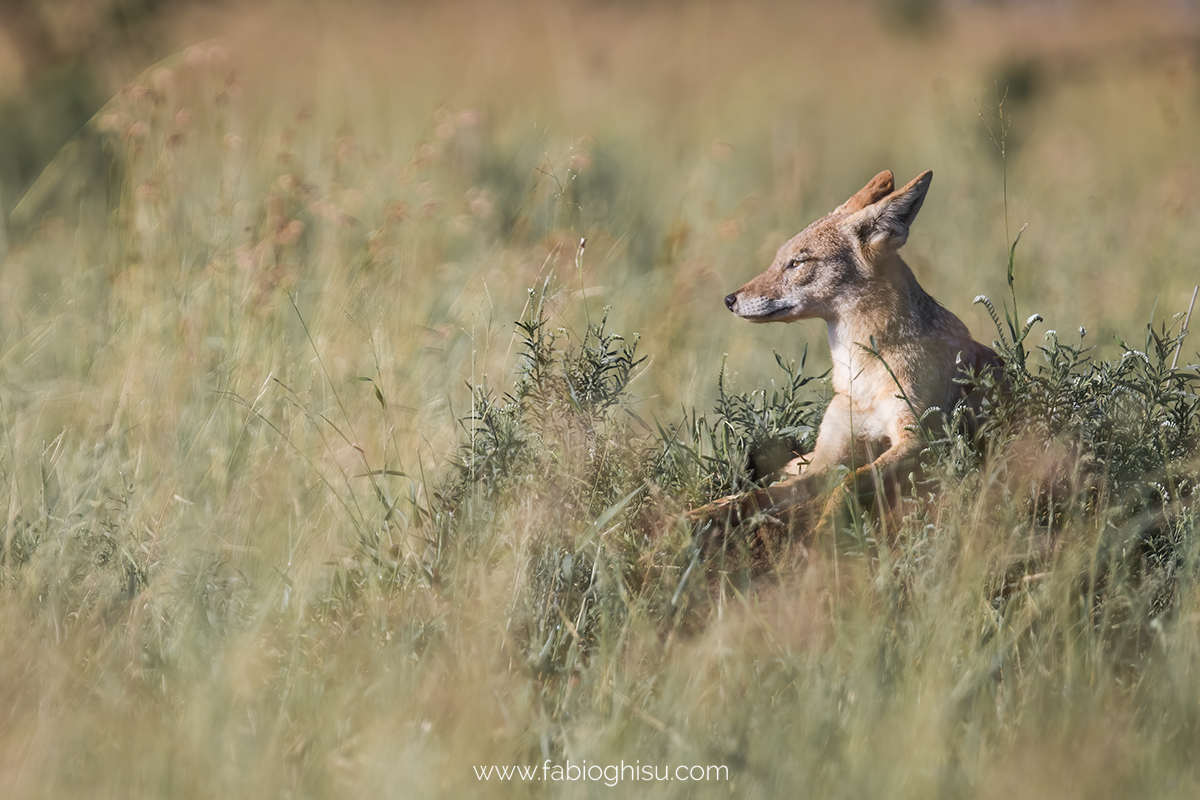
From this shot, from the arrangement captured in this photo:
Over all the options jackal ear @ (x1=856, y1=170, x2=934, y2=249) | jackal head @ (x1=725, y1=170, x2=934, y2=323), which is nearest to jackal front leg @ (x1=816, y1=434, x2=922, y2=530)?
jackal head @ (x1=725, y1=170, x2=934, y2=323)

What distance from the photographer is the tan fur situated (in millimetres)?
3164

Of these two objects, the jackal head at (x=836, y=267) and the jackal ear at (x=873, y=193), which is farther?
the jackal ear at (x=873, y=193)

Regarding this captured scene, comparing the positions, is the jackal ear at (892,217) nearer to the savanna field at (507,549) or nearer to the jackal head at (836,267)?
the jackal head at (836,267)

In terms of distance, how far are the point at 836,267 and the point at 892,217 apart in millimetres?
241

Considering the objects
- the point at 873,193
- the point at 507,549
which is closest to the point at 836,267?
the point at 873,193

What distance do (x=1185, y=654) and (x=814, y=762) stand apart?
3.10 ft

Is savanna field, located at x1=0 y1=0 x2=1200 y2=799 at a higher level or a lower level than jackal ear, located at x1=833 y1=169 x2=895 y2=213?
lower

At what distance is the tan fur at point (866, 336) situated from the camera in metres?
3.16

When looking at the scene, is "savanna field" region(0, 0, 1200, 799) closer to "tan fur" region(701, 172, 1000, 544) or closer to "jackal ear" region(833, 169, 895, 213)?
"tan fur" region(701, 172, 1000, 544)

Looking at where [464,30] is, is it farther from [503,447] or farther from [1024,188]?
[503,447]

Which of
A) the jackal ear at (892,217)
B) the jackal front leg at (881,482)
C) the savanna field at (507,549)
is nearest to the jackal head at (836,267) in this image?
the jackal ear at (892,217)

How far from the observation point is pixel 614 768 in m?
2.27

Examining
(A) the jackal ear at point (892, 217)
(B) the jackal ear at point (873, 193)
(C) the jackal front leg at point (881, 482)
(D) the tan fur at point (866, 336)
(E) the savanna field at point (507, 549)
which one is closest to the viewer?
(E) the savanna field at point (507, 549)

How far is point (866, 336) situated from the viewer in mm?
3582
